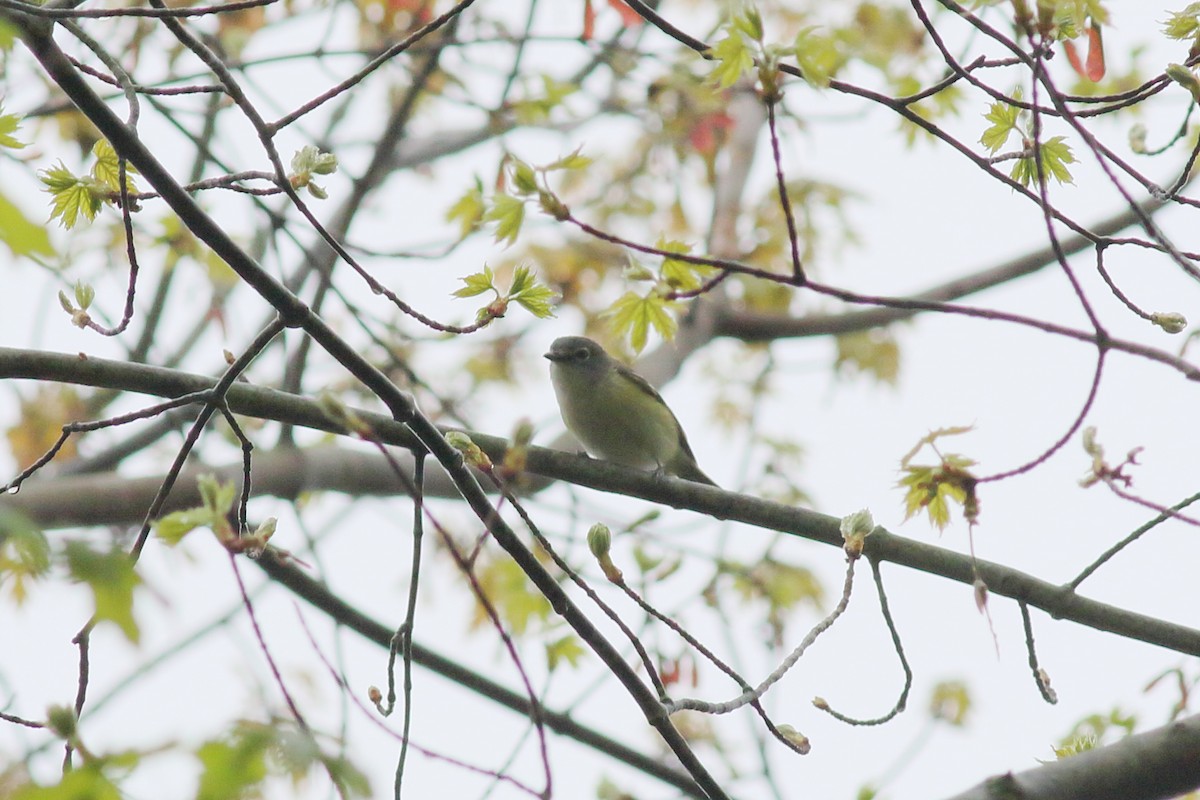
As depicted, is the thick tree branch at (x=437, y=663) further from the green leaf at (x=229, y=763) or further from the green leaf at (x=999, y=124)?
the green leaf at (x=229, y=763)

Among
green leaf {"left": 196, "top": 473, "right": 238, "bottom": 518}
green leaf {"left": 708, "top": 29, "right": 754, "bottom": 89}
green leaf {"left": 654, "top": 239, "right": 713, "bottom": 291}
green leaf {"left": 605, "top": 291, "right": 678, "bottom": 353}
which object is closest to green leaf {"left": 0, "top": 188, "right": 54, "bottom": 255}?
green leaf {"left": 196, "top": 473, "right": 238, "bottom": 518}

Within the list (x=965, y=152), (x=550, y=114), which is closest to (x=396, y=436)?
(x=965, y=152)

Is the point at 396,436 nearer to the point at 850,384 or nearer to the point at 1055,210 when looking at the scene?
the point at 1055,210

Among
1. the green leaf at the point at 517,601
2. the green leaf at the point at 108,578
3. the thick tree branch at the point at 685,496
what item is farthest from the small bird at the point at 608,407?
the green leaf at the point at 108,578

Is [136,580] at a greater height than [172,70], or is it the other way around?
[172,70]

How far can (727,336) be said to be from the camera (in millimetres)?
9070

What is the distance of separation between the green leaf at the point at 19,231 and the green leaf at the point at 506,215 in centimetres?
186

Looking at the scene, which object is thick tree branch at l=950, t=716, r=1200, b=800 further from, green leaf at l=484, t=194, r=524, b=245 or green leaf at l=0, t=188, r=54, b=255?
green leaf at l=0, t=188, r=54, b=255

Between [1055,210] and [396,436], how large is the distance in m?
2.09

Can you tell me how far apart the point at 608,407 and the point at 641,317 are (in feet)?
11.6

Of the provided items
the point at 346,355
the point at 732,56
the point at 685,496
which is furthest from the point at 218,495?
the point at 685,496

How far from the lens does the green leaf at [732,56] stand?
8.94ft

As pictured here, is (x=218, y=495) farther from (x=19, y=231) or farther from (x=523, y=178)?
(x=19, y=231)

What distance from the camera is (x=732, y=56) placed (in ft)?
9.12
